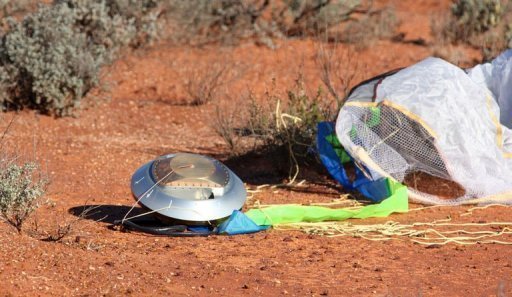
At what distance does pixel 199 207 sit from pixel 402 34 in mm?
8762

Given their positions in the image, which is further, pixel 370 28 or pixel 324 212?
pixel 370 28

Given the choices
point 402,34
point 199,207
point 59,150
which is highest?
point 199,207

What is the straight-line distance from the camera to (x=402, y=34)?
14227 mm

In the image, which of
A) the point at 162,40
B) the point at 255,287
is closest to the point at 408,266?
the point at 255,287

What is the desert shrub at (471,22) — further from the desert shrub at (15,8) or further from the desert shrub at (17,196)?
the desert shrub at (17,196)

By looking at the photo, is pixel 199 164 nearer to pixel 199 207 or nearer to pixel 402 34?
pixel 199 207

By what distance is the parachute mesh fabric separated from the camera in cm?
712

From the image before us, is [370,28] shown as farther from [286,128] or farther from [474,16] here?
[286,128]

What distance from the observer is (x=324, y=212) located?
257 inches

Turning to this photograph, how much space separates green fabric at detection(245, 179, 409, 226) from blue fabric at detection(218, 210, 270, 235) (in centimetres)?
9

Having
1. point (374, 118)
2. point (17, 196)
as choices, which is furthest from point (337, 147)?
point (17, 196)

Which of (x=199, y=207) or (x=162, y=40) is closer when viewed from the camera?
(x=199, y=207)

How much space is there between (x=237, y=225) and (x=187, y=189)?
361mm

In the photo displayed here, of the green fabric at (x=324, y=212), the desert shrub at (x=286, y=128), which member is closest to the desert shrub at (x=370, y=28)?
the desert shrub at (x=286, y=128)
